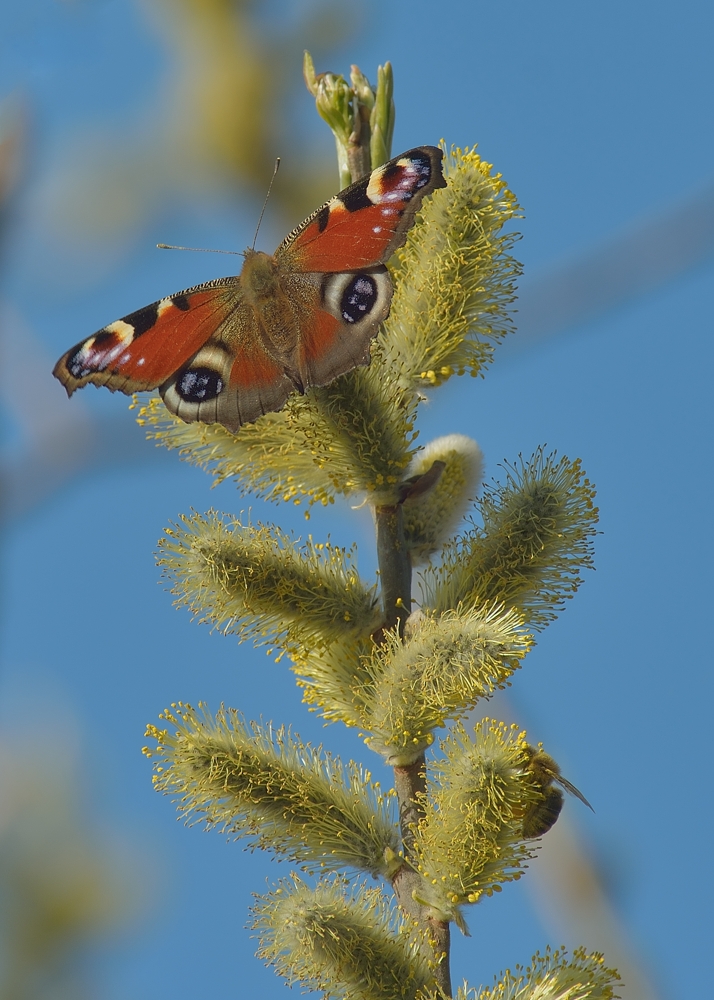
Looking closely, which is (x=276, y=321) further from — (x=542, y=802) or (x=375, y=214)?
(x=542, y=802)

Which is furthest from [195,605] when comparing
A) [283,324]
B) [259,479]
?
[283,324]

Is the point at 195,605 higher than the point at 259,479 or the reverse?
the reverse

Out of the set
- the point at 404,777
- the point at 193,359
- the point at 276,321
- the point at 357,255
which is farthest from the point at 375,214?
the point at 404,777

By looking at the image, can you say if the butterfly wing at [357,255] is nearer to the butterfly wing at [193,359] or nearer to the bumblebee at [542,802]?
the butterfly wing at [193,359]

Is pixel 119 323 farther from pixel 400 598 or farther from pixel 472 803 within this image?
pixel 472 803

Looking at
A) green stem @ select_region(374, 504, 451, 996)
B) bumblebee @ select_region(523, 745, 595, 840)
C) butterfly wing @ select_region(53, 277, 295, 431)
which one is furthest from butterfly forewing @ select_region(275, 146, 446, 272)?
bumblebee @ select_region(523, 745, 595, 840)

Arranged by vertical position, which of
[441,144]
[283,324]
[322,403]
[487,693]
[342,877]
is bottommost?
[342,877]

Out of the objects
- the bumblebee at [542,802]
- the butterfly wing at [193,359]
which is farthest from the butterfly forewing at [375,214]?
the bumblebee at [542,802]
